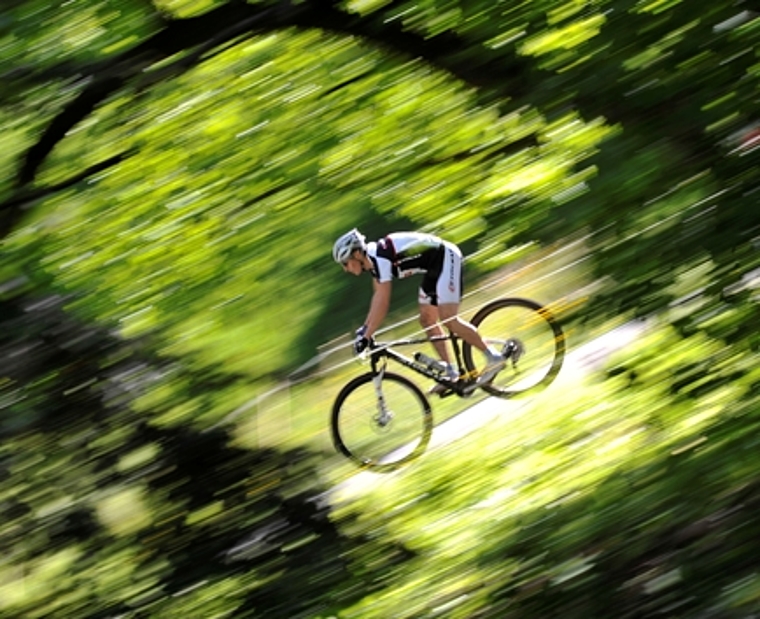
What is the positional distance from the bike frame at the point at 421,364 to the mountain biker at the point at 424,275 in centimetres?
3

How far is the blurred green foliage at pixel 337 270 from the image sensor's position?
8.32 ft

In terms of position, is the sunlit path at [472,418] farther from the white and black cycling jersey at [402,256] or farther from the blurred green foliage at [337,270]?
the white and black cycling jersey at [402,256]

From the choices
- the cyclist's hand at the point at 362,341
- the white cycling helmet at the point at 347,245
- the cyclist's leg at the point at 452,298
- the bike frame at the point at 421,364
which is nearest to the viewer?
the white cycling helmet at the point at 347,245

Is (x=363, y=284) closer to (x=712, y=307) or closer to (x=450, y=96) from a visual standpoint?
(x=450, y=96)

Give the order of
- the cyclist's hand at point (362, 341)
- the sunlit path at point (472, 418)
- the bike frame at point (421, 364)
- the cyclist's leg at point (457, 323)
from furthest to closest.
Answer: the bike frame at point (421, 364)
the cyclist's hand at point (362, 341)
the cyclist's leg at point (457, 323)
the sunlit path at point (472, 418)

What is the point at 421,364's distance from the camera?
177 inches

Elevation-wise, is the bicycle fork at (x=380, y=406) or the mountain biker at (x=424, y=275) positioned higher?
the mountain biker at (x=424, y=275)

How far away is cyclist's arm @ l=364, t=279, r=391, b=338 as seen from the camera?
13.5ft

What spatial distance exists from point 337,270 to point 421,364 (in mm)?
604

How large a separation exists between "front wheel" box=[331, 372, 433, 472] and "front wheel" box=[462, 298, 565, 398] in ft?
1.08

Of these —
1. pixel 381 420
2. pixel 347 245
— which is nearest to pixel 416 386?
pixel 381 420

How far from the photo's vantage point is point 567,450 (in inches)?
125

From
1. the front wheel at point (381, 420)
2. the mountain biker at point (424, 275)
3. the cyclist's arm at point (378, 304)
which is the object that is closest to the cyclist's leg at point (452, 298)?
the mountain biker at point (424, 275)

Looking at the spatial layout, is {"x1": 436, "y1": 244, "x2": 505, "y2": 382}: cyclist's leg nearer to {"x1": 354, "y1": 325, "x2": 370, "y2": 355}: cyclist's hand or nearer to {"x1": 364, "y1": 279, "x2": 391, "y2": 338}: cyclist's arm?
{"x1": 364, "y1": 279, "x2": 391, "y2": 338}: cyclist's arm
